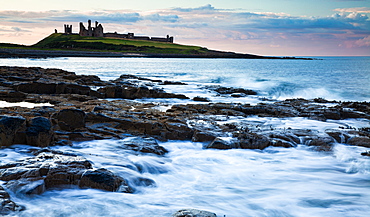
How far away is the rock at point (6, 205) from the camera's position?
5.44 m

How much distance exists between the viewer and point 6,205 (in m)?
5.55

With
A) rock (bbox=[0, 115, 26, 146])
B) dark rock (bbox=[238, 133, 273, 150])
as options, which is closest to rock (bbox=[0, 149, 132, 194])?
rock (bbox=[0, 115, 26, 146])

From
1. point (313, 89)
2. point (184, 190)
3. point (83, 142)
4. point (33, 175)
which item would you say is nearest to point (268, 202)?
point (184, 190)

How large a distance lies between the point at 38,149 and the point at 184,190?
12.6ft

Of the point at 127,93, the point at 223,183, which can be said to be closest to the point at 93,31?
the point at 127,93

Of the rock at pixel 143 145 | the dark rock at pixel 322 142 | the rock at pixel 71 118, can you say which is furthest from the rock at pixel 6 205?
the dark rock at pixel 322 142

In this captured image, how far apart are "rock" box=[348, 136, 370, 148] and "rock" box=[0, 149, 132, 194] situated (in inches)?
303

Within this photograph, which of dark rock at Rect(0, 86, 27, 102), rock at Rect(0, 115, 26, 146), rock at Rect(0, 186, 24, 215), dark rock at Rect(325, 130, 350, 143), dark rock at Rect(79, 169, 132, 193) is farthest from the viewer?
dark rock at Rect(0, 86, 27, 102)

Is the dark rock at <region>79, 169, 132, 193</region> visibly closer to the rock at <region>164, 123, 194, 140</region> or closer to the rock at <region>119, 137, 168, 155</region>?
the rock at <region>119, 137, 168, 155</region>

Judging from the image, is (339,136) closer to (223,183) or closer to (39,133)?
(223,183)

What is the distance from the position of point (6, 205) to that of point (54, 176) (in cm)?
114

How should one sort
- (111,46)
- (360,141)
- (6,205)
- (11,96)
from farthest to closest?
1. (111,46)
2. (11,96)
3. (360,141)
4. (6,205)

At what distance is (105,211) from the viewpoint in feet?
20.2

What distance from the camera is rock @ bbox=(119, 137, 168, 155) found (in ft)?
30.9
